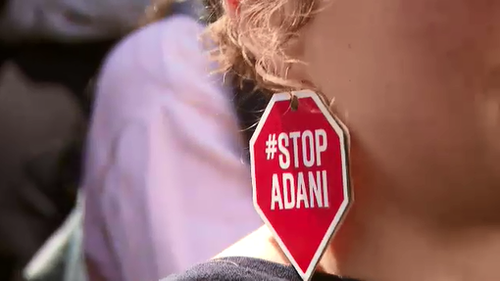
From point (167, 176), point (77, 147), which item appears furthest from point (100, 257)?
point (77, 147)

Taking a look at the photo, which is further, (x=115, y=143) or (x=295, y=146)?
(x=115, y=143)

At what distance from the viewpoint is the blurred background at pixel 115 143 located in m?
0.85

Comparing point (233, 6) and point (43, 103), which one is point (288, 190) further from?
point (43, 103)

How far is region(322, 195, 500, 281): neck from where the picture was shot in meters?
0.41

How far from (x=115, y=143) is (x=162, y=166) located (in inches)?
4.2

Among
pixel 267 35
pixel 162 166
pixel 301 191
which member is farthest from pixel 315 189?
pixel 162 166

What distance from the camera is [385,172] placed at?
1.35 ft

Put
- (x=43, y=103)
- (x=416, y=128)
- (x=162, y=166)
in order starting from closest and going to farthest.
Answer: (x=416, y=128) < (x=162, y=166) < (x=43, y=103)

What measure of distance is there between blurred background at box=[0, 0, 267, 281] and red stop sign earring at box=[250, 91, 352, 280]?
6 cm

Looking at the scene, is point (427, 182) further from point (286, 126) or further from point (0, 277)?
point (0, 277)

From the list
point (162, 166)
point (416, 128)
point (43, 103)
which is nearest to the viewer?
point (416, 128)

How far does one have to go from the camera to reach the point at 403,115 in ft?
1.28

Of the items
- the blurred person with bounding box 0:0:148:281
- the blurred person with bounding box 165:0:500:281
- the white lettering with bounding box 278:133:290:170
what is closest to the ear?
the blurred person with bounding box 165:0:500:281

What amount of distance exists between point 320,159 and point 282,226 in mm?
48
